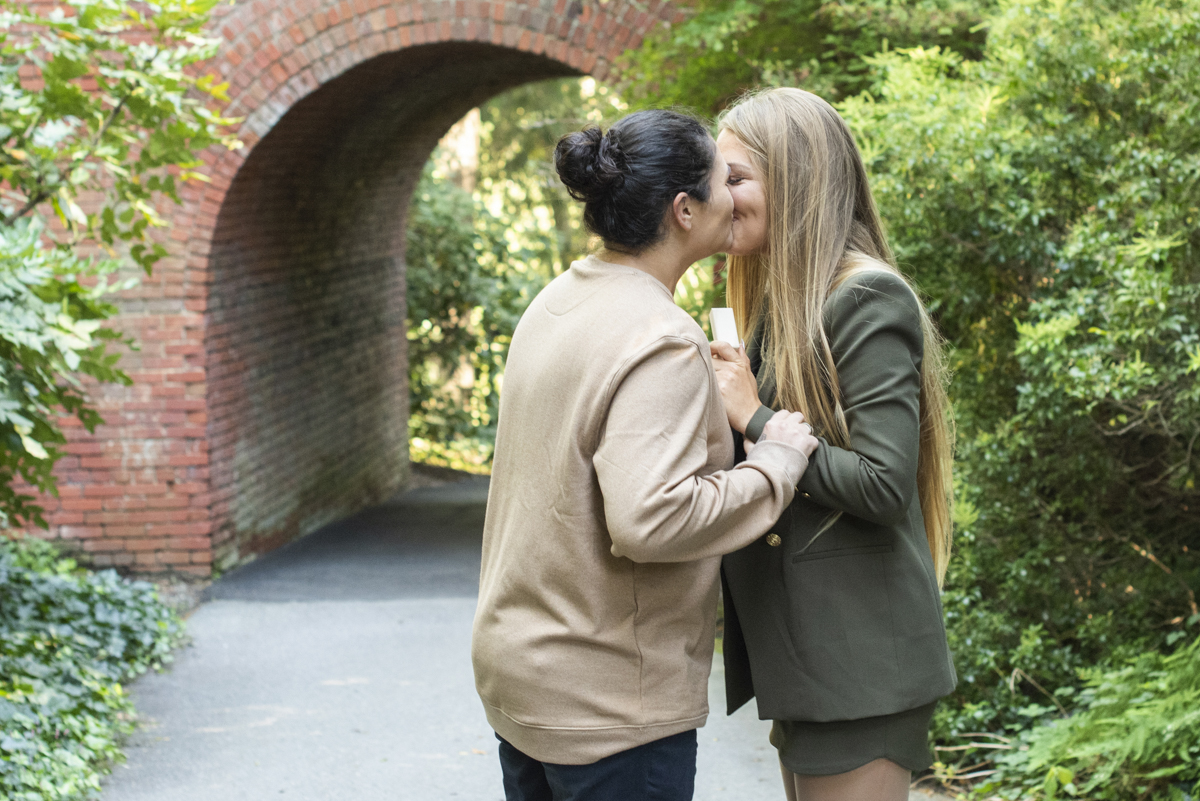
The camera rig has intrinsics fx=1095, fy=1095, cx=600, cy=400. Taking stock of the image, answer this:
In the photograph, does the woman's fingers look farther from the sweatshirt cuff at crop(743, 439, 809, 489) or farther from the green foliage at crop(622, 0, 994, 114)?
the green foliage at crop(622, 0, 994, 114)

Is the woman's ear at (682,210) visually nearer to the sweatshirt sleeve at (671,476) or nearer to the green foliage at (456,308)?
the sweatshirt sleeve at (671,476)

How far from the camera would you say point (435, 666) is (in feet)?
18.8

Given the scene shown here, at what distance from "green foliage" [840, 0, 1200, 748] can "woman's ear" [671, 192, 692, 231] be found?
2.24 m

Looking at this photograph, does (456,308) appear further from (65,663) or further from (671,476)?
(671,476)

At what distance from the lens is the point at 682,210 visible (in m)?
1.82

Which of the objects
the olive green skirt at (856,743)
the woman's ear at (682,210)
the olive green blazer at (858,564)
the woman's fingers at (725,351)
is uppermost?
the woman's ear at (682,210)

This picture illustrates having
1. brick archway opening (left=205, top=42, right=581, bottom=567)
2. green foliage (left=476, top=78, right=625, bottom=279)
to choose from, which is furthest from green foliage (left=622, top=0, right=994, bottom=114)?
green foliage (left=476, top=78, right=625, bottom=279)

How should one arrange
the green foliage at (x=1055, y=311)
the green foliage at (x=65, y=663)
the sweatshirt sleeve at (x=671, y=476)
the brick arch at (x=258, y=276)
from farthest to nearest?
the brick arch at (x=258, y=276), the green foliage at (x=65, y=663), the green foliage at (x=1055, y=311), the sweatshirt sleeve at (x=671, y=476)

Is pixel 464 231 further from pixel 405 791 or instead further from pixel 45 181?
pixel 405 791

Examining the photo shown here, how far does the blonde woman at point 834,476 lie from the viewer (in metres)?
1.90

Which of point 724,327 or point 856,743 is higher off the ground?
point 724,327

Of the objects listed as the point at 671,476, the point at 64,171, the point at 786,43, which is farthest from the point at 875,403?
the point at 786,43

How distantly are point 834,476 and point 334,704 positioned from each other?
390 cm

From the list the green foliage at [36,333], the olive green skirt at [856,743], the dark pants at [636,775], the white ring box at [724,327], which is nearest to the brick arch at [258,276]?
the green foliage at [36,333]
